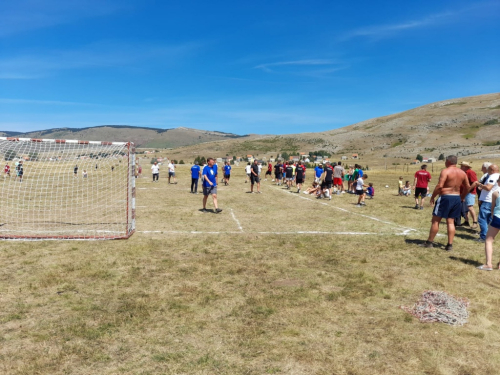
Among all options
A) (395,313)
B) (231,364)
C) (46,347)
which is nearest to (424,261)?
(395,313)

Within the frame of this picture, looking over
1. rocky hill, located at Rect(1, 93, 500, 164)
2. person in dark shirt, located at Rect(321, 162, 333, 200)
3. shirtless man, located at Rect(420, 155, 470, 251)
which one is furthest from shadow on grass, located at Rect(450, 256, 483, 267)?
rocky hill, located at Rect(1, 93, 500, 164)

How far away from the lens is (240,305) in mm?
5113

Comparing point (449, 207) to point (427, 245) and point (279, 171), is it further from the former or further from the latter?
point (279, 171)

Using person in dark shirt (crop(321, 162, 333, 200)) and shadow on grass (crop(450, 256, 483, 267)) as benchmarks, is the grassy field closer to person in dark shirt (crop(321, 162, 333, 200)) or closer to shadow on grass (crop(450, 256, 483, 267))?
shadow on grass (crop(450, 256, 483, 267))

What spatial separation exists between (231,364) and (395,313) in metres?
2.53

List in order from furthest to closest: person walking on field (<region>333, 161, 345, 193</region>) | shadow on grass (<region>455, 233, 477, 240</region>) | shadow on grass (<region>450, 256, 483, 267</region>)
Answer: person walking on field (<region>333, 161, 345, 193</region>) → shadow on grass (<region>455, 233, 477, 240</region>) → shadow on grass (<region>450, 256, 483, 267</region>)

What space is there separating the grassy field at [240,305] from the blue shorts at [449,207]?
0.87m

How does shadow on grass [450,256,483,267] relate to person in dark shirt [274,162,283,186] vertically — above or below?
below

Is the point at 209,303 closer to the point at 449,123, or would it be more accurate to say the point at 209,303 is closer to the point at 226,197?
the point at 226,197

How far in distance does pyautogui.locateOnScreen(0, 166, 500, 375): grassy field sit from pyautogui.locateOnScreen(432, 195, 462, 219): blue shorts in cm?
87

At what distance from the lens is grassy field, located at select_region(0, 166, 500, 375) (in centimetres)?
374

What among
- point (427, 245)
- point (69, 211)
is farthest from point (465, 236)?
point (69, 211)

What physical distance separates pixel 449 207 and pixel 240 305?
18.0 ft

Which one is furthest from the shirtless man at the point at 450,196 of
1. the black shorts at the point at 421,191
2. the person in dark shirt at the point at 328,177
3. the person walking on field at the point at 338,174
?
the person walking on field at the point at 338,174
